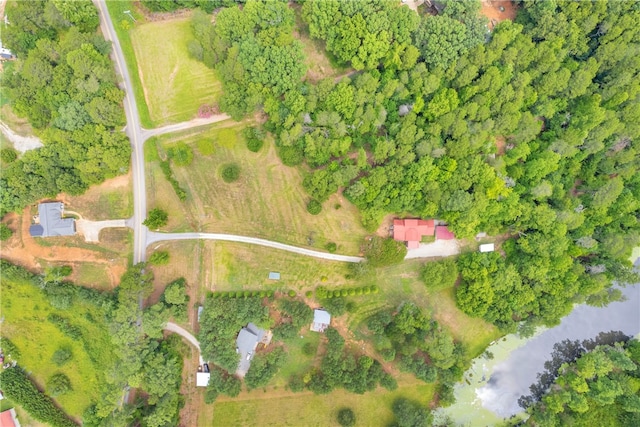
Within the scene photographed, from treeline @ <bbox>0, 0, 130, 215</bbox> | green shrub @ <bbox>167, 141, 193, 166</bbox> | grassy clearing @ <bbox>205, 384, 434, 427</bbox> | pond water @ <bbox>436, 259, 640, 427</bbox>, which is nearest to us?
treeline @ <bbox>0, 0, 130, 215</bbox>

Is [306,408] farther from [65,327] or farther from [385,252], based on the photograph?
[65,327]

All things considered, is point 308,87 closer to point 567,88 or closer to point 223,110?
point 223,110

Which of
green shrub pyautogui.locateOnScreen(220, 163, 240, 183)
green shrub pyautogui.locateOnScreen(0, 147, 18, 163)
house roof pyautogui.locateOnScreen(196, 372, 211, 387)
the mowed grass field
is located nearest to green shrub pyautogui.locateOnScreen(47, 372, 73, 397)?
house roof pyautogui.locateOnScreen(196, 372, 211, 387)

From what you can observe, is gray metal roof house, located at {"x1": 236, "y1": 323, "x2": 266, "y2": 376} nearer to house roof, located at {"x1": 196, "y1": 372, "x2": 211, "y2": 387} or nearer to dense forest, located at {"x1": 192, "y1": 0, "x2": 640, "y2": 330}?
house roof, located at {"x1": 196, "y1": 372, "x2": 211, "y2": 387}

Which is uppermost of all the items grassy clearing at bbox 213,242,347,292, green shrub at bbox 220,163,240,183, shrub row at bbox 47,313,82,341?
green shrub at bbox 220,163,240,183

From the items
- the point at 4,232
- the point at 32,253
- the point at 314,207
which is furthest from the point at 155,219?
the point at 314,207

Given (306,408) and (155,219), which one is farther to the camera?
(306,408)

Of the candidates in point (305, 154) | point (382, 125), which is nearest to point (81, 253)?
point (305, 154)

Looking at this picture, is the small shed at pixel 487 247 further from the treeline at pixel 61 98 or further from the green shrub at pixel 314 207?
the treeline at pixel 61 98
